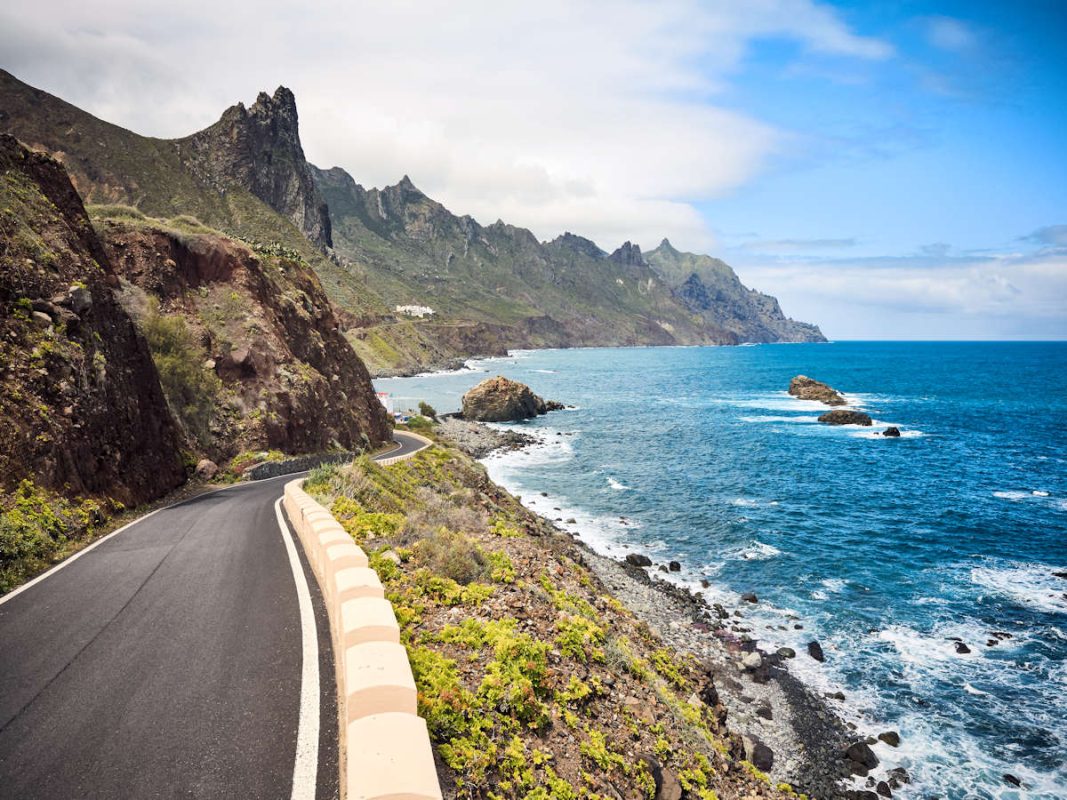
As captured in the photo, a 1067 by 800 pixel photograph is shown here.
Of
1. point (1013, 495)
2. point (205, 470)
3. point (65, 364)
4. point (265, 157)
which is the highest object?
point (265, 157)

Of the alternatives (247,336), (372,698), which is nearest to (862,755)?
(372,698)

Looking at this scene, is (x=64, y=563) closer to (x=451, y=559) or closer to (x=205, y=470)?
(x=451, y=559)

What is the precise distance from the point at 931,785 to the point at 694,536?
1909cm

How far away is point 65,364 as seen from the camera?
15.8 metres

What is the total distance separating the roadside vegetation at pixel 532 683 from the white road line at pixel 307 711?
1205 mm

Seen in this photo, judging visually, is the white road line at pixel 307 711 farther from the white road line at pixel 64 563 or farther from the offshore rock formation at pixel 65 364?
the offshore rock formation at pixel 65 364

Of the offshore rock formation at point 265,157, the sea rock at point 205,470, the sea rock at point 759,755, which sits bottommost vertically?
the sea rock at point 759,755

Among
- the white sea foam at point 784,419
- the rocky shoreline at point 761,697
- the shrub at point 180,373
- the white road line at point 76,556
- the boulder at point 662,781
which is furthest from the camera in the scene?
the white sea foam at point 784,419

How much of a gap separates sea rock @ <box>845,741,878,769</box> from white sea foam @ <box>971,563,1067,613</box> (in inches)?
579

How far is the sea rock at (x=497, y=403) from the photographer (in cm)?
8256

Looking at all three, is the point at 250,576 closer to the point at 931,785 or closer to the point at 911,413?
the point at 931,785

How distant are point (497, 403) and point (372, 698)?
77.6 m

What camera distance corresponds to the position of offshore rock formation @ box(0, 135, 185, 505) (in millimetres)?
13977

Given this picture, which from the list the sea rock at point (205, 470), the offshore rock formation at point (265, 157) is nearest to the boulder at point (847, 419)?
the sea rock at point (205, 470)
